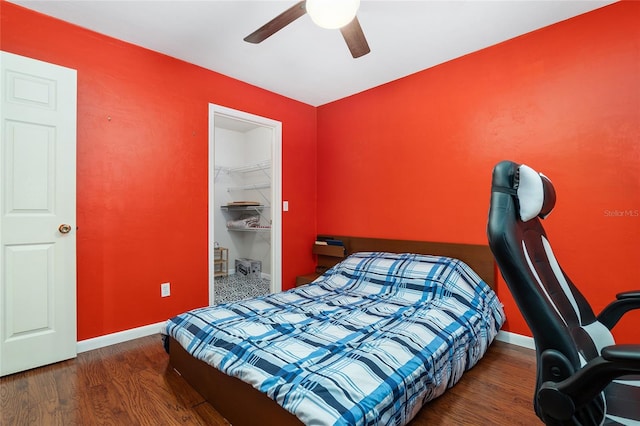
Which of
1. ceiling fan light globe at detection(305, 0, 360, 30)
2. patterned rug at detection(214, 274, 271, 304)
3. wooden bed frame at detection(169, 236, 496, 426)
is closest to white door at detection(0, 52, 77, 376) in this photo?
wooden bed frame at detection(169, 236, 496, 426)

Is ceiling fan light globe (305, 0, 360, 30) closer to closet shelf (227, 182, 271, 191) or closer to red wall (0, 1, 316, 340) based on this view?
red wall (0, 1, 316, 340)

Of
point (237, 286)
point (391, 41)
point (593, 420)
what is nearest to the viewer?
point (593, 420)

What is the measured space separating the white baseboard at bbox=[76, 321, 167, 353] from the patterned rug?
0.89 meters

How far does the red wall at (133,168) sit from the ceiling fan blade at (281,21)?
117 centimetres

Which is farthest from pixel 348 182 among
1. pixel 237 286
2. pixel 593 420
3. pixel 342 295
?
pixel 593 420

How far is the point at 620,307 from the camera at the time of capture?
1245 mm

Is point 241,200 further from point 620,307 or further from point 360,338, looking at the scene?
point 620,307

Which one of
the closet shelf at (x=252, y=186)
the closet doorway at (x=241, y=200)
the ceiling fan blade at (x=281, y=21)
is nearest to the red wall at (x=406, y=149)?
the ceiling fan blade at (x=281, y=21)

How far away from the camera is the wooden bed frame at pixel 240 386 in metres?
1.32

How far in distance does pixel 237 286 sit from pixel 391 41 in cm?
352

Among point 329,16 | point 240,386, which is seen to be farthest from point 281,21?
point 240,386

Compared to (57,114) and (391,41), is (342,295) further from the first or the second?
(57,114)

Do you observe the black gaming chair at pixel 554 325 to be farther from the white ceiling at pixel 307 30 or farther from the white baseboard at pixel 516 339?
the white ceiling at pixel 307 30

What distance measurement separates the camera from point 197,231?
115 inches
